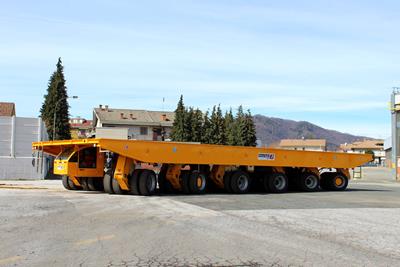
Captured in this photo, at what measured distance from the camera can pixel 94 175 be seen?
21.7 meters

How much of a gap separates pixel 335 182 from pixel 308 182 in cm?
230

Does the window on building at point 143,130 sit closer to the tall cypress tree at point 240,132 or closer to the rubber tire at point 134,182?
the tall cypress tree at point 240,132

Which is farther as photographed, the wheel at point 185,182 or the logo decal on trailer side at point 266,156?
the logo decal on trailer side at point 266,156

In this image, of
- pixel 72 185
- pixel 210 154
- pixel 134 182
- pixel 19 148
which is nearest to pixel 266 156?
pixel 210 154

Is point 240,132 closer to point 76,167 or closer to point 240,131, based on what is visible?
point 240,131

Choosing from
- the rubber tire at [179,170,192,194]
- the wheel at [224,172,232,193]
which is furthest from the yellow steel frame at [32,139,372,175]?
the wheel at [224,172,232,193]

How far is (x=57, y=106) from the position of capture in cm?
7031

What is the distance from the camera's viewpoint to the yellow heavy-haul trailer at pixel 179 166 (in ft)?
67.4

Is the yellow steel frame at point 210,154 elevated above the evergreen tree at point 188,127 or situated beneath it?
situated beneath

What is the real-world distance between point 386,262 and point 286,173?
1871 cm

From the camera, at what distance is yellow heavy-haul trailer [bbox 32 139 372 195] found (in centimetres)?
2053

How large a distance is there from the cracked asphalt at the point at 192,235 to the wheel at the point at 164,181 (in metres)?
5.85

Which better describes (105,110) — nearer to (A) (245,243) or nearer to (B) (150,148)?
(B) (150,148)

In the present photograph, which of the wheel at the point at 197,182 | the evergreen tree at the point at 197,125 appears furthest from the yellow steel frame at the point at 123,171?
the evergreen tree at the point at 197,125
